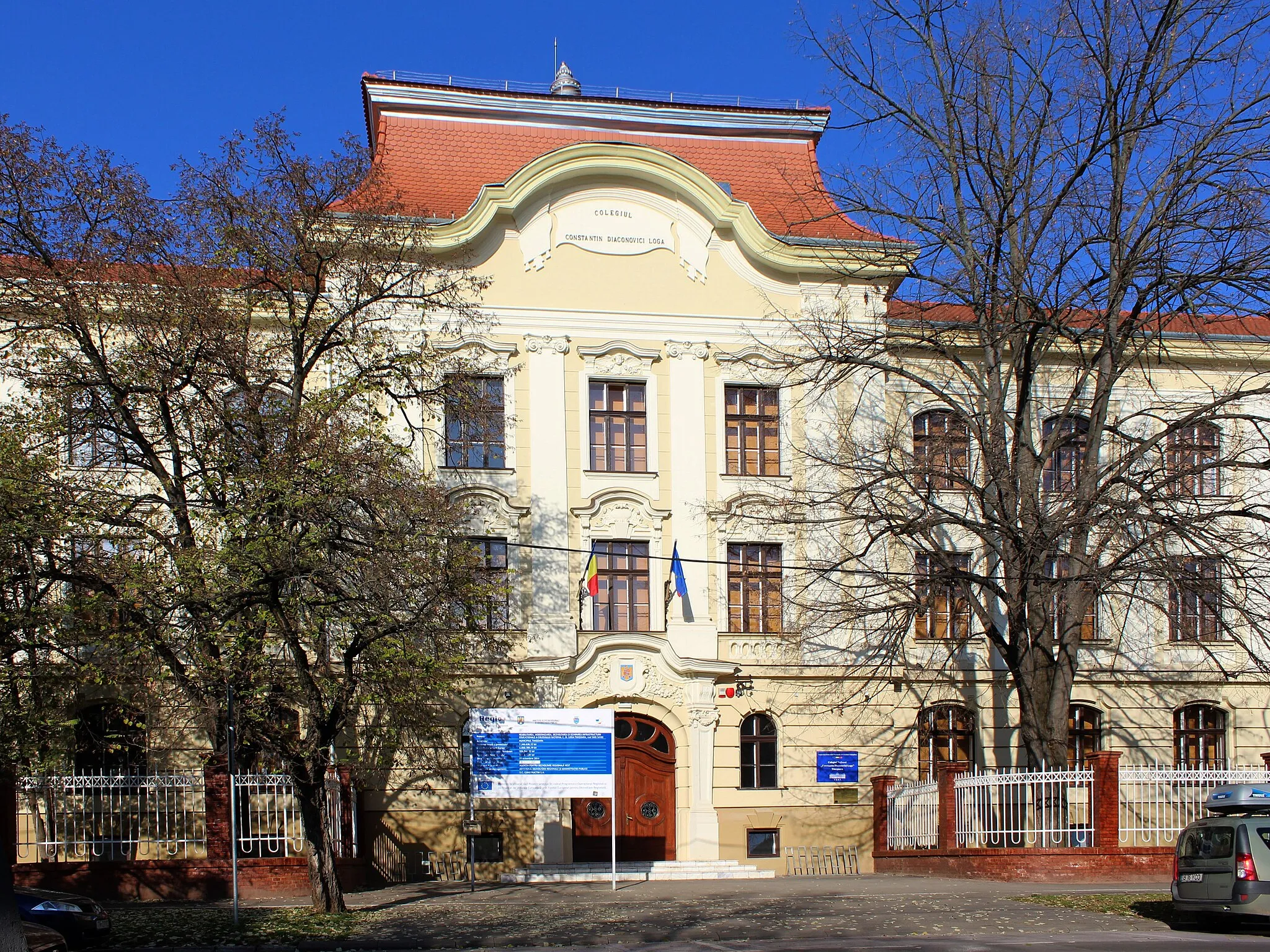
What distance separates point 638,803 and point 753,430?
26.0 ft

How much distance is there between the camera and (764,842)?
27.5m

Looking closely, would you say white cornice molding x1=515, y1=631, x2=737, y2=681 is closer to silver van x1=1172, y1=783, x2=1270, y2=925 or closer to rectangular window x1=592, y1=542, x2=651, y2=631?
rectangular window x1=592, y1=542, x2=651, y2=631

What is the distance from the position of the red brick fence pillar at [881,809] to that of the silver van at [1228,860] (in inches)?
364

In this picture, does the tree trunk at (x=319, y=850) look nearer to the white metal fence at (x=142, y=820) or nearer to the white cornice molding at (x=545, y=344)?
the white metal fence at (x=142, y=820)

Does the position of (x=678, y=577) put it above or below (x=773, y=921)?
above

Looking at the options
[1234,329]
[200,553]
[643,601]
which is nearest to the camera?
[200,553]

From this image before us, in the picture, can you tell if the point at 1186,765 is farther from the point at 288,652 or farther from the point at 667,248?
the point at 288,652

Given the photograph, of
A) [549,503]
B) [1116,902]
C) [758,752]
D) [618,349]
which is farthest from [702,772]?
[1116,902]

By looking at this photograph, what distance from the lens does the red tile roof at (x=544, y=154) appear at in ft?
97.1

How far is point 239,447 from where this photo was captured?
1902 cm

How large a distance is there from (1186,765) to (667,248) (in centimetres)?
1539

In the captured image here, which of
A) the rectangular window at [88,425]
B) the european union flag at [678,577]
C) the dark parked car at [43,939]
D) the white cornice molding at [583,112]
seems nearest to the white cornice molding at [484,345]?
the european union flag at [678,577]

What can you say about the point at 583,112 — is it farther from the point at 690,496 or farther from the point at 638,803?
the point at 638,803

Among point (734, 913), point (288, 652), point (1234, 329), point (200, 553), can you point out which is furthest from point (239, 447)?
point (1234, 329)
